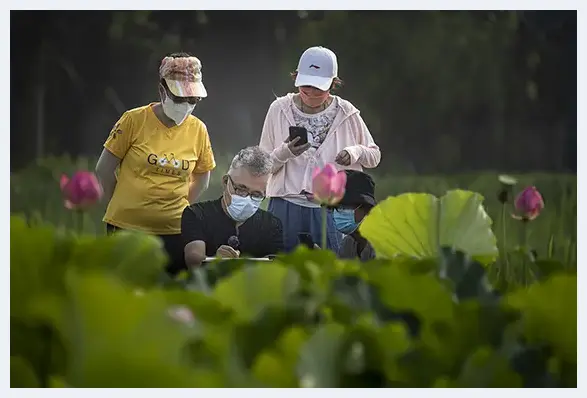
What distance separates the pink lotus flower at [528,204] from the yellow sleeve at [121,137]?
0.65 metres

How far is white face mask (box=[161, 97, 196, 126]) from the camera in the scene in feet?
5.18

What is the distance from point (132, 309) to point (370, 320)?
5.9 inches

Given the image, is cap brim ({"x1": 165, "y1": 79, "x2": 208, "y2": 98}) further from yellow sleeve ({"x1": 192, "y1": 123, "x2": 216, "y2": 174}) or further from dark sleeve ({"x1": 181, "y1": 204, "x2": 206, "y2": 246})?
dark sleeve ({"x1": 181, "y1": 204, "x2": 206, "y2": 246})

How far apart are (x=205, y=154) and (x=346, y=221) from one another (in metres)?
0.28

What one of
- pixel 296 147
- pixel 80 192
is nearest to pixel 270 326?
pixel 80 192

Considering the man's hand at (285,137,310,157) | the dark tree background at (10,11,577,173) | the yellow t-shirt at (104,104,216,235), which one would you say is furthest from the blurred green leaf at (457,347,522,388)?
the man's hand at (285,137,310,157)

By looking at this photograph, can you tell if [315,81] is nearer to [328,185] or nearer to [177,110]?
[177,110]

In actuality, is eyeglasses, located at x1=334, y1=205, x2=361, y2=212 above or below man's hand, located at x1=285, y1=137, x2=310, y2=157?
below

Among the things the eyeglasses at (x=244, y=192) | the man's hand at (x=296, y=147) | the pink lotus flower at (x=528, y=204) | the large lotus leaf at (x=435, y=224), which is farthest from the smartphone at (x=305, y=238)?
the large lotus leaf at (x=435, y=224)

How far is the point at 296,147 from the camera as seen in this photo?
1791 millimetres

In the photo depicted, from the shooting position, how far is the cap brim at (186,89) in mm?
1525

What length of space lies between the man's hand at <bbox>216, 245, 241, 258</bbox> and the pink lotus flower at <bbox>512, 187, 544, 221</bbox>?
507 millimetres

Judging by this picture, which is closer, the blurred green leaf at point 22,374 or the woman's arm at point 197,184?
the blurred green leaf at point 22,374

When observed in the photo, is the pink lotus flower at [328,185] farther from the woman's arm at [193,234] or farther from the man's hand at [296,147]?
the man's hand at [296,147]
